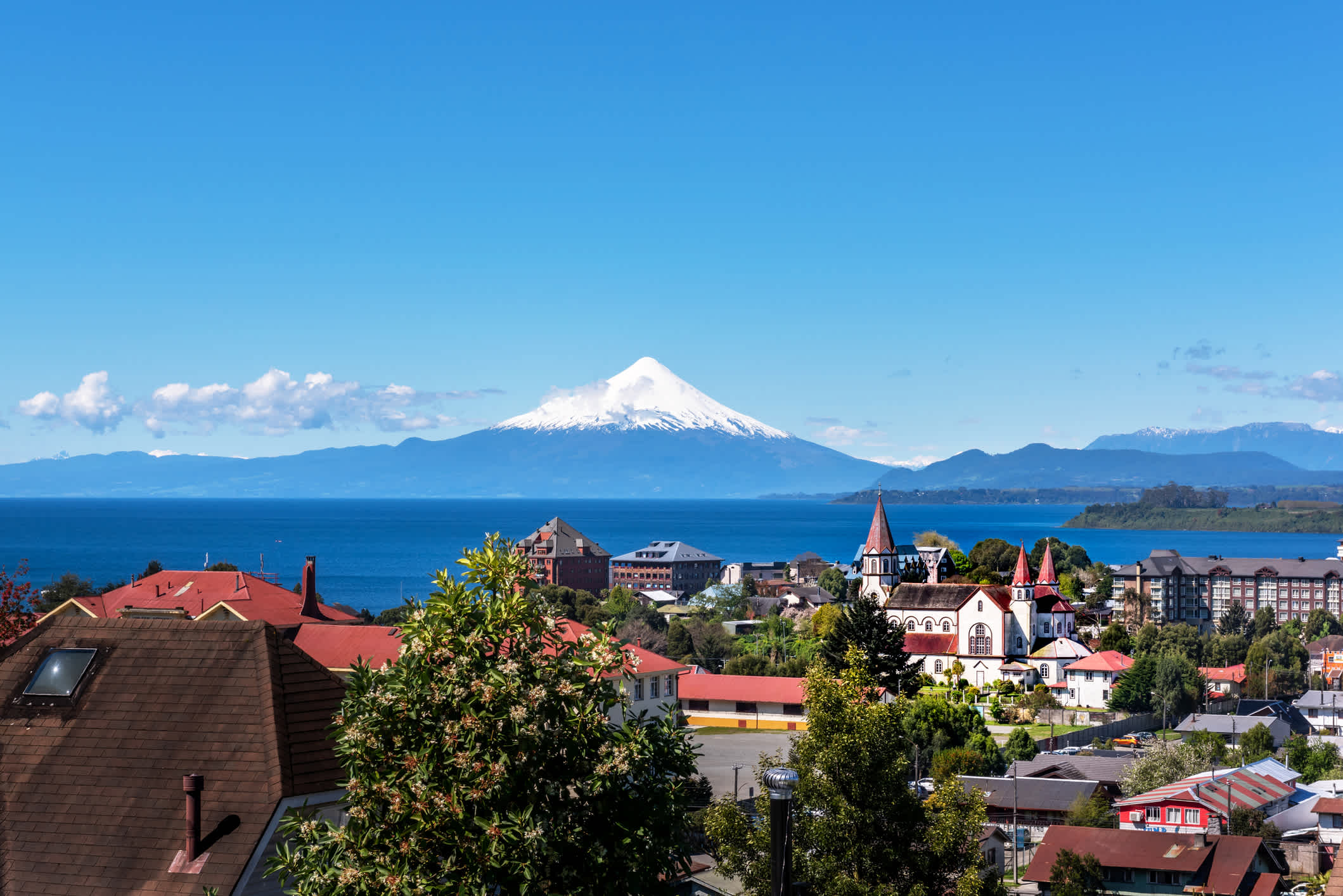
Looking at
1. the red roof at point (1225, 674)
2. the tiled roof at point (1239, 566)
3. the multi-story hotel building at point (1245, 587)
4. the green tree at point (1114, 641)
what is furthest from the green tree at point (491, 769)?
the multi-story hotel building at point (1245, 587)

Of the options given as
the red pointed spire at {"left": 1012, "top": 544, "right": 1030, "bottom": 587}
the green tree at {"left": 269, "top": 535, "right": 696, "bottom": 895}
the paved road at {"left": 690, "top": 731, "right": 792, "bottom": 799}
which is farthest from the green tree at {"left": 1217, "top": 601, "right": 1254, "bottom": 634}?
the green tree at {"left": 269, "top": 535, "right": 696, "bottom": 895}

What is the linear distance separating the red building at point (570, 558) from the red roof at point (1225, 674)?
8568 cm

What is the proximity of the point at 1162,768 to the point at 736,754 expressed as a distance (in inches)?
697

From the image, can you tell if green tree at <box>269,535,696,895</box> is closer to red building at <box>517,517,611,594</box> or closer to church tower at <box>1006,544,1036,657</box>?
church tower at <box>1006,544,1036,657</box>

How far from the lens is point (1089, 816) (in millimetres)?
49000

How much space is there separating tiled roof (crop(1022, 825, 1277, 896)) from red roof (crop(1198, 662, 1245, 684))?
55.8 metres

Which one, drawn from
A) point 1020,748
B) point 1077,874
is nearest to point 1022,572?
point 1020,748

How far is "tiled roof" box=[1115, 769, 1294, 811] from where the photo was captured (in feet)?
159

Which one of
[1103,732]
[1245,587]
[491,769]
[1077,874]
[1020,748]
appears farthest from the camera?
[1245,587]

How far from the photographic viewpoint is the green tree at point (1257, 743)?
65.8 m

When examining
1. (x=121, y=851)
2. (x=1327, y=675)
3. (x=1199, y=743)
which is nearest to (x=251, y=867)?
(x=121, y=851)

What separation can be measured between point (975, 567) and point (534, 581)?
94209 millimetres

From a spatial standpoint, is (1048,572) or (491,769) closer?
(491,769)

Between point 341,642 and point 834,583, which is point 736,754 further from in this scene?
point 834,583
